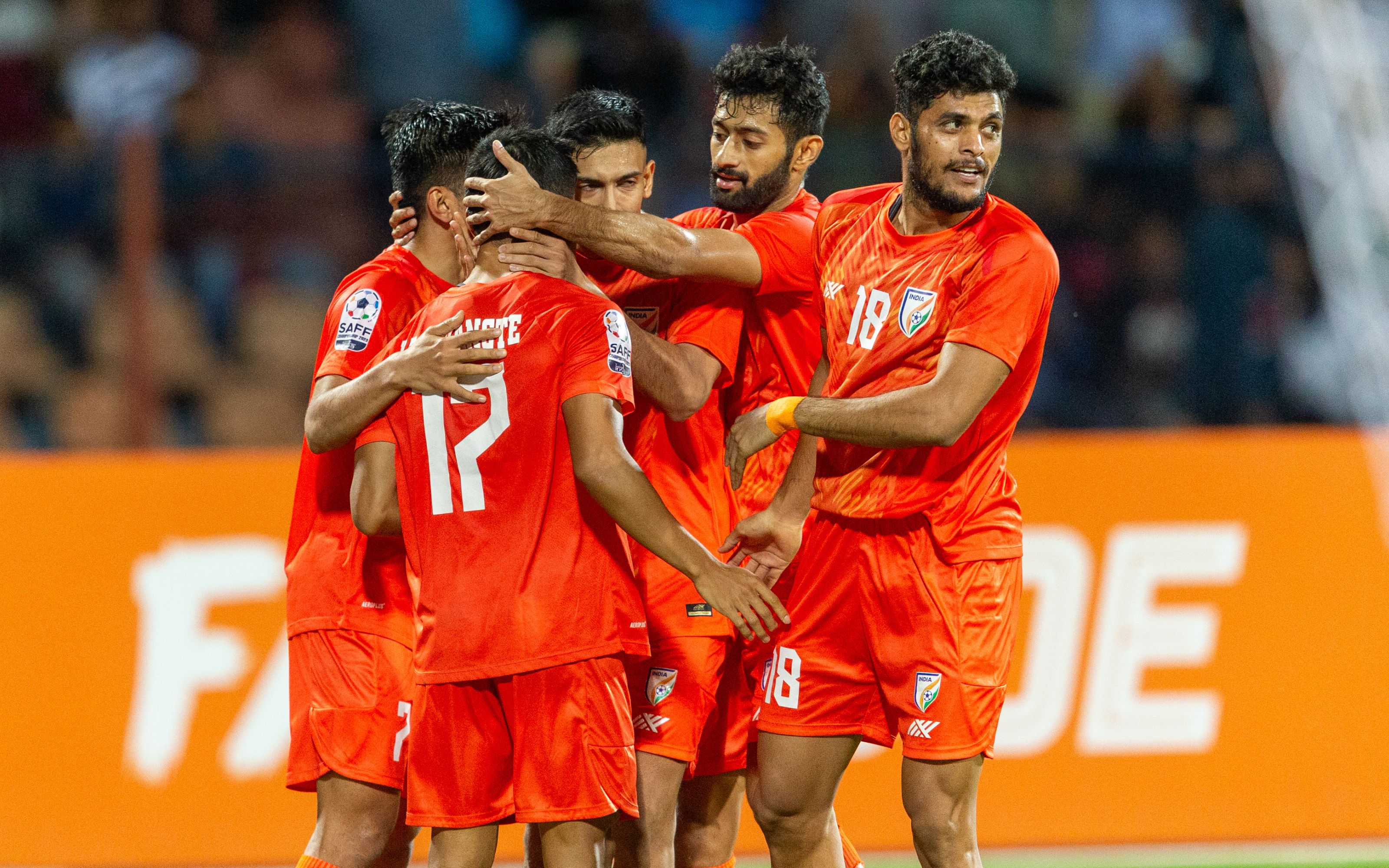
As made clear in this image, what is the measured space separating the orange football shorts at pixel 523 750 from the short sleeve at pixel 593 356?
0.63m

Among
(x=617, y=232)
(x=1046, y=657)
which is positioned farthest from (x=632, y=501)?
(x=1046, y=657)

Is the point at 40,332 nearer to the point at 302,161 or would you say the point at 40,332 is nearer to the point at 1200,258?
the point at 302,161

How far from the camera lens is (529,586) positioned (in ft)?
12.0

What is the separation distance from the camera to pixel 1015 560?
432cm

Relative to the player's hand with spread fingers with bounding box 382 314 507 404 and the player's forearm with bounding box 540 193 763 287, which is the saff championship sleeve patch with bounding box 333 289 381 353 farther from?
the player's forearm with bounding box 540 193 763 287

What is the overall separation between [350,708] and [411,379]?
1006 millimetres

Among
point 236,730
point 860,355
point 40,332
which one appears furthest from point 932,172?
point 40,332

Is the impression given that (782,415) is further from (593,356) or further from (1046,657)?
(1046,657)

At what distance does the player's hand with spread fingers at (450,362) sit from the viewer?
365 cm

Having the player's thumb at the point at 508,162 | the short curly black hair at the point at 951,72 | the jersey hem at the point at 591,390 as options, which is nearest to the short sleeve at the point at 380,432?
the jersey hem at the point at 591,390

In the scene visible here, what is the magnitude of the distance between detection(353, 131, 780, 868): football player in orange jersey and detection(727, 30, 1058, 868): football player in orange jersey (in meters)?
0.74

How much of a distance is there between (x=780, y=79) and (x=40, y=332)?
4.99 m

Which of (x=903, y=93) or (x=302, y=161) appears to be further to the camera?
(x=302, y=161)

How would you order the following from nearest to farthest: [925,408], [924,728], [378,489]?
[378,489]
[925,408]
[924,728]
